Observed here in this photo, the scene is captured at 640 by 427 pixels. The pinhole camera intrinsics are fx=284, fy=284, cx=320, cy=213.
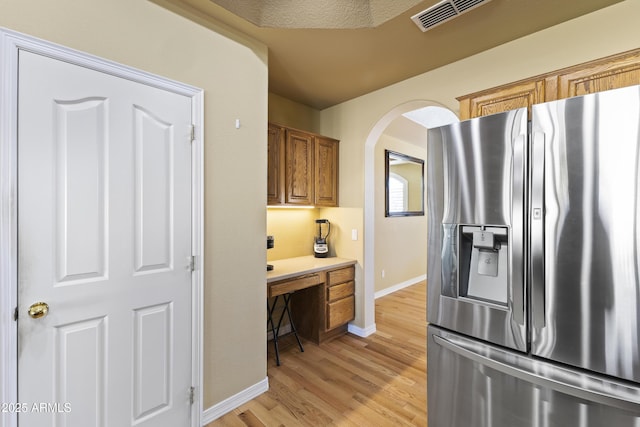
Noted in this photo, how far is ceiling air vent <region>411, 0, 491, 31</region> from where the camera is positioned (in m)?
1.77

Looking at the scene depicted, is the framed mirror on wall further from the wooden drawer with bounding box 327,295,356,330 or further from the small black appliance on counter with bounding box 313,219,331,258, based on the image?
the wooden drawer with bounding box 327,295,356,330

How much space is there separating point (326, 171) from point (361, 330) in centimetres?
190

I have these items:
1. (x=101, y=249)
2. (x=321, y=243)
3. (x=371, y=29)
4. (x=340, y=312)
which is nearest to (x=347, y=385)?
(x=340, y=312)

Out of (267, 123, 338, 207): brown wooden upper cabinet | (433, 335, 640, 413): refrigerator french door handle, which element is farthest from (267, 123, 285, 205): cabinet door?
(433, 335, 640, 413): refrigerator french door handle

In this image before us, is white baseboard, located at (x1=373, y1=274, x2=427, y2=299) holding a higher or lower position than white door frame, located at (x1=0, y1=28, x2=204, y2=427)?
lower

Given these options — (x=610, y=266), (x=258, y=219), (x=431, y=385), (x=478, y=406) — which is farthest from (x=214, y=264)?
(x=610, y=266)

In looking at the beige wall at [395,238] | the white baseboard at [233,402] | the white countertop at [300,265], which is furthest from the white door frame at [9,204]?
the beige wall at [395,238]

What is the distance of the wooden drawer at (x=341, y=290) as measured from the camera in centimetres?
307

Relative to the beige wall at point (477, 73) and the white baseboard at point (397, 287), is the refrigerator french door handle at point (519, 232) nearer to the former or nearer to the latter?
the beige wall at point (477, 73)

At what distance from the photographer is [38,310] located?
1331mm

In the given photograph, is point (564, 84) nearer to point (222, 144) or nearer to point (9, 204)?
point (222, 144)

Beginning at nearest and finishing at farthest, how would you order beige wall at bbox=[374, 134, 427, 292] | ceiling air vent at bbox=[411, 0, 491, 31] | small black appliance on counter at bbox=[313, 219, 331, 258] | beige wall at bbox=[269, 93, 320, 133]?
1. ceiling air vent at bbox=[411, 0, 491, 31]
2. beige wall at bbox=[269, 93, 320, 133]
3. small black appliance on counter at bbox=[313, 219, 331, 258]
4. beige wall at bbox=[374, 134, 427, 292]

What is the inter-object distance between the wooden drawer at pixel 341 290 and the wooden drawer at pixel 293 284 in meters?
0.22

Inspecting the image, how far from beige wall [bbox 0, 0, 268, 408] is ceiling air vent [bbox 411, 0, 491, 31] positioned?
1176 millimetres
